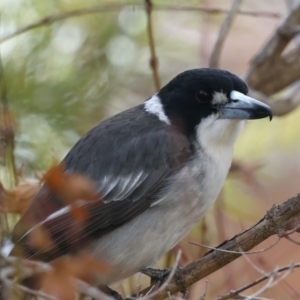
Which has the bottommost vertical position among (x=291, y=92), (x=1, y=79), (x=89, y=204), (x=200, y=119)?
(x=89, y=204)

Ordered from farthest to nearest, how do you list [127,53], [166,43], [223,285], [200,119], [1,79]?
[166,43] < [127,53] < [223,285] < [200,119] < [1,79]

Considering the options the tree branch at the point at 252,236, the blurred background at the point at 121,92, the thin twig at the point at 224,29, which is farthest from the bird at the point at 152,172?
the thin twig at the point at 224,29

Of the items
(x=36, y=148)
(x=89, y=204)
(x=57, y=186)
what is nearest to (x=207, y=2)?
(x=36, y=148)

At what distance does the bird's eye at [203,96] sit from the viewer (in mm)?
2803

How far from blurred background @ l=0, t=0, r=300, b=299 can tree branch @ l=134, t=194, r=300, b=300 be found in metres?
0.55

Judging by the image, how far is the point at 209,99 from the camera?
280 centimetres

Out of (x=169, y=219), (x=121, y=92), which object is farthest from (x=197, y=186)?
(x=121, y=92)

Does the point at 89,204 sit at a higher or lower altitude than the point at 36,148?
lower

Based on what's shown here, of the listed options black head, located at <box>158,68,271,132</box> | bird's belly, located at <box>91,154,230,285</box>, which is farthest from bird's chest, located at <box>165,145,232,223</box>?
black head, located at <box>158,68,271,132</box>

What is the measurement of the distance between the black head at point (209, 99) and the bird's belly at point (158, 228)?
9.3 inches

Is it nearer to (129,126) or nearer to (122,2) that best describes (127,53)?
(122,2)

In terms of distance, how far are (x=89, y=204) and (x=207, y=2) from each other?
179cm

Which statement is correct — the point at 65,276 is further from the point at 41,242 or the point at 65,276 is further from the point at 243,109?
the point at 243,109

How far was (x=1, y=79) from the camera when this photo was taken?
254cm
